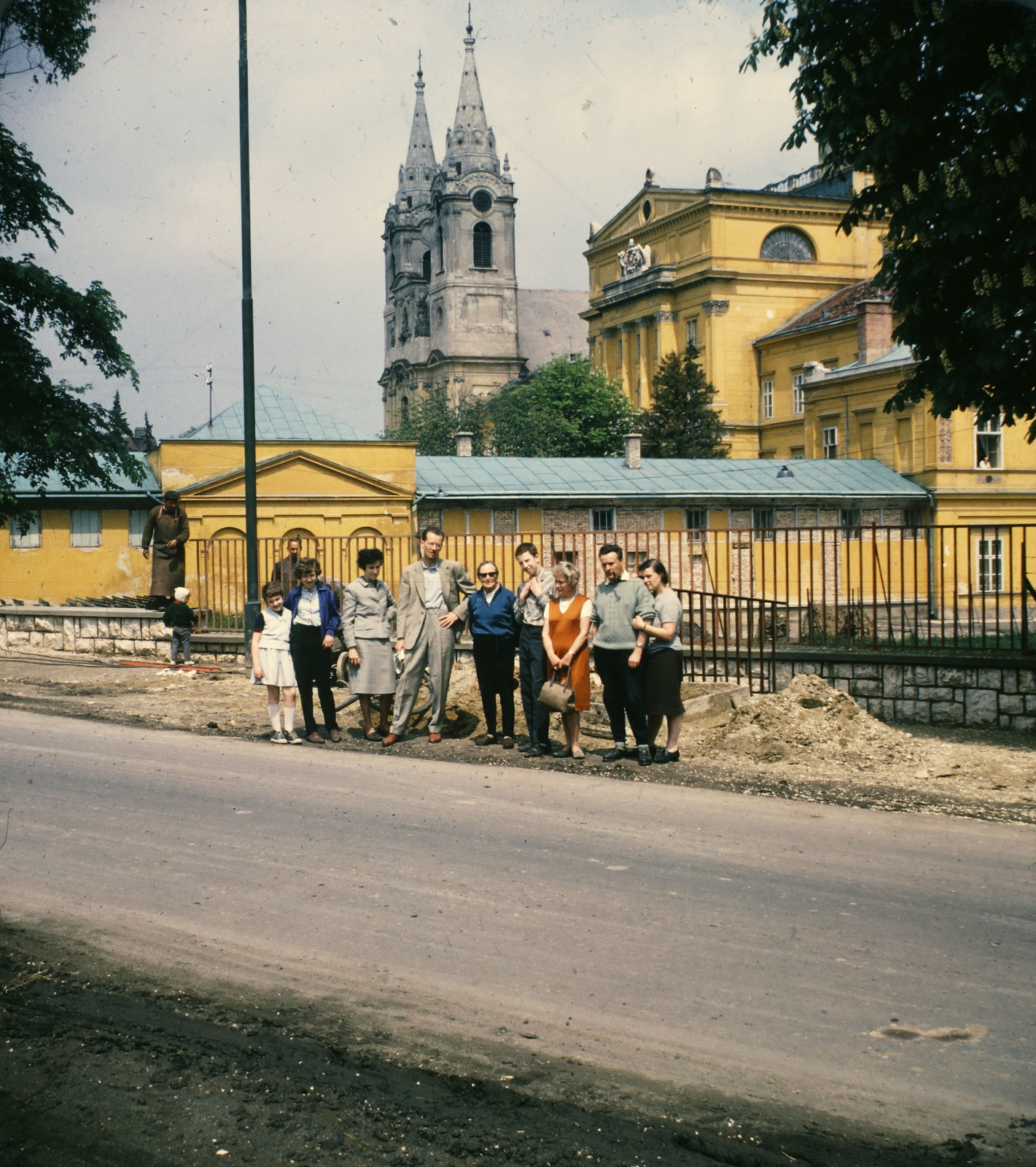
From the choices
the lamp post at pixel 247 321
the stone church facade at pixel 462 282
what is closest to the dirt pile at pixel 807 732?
the lamp post at pixel 247 321

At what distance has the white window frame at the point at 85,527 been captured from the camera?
34.1 metres

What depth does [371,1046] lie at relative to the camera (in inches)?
177

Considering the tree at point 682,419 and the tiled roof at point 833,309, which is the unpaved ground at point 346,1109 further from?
the tree at point 682,419

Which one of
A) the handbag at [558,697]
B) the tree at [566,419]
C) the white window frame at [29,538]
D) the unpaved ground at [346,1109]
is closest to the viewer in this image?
the unpaved ground at [346,1109]

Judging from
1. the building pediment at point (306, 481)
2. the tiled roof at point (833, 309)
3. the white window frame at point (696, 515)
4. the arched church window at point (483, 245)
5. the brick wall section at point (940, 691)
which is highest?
the arched church window at point (483, 245)

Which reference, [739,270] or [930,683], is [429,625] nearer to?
[930,683]

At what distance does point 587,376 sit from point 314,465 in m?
39.5

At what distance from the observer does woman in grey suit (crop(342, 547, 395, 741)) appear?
11328mm

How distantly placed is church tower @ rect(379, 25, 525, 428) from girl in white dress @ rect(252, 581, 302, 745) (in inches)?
3567

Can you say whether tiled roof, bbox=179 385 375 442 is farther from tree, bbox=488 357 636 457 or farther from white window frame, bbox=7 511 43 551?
tree, bbox=488 357 636 457

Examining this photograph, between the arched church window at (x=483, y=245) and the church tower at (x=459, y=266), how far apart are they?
66 millimetres

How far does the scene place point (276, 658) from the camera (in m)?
11.2

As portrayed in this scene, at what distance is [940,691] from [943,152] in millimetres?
5535

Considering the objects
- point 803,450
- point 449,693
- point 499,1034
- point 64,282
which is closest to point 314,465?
point 64,282
